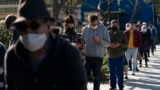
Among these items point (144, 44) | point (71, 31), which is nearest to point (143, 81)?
point (144, 44)

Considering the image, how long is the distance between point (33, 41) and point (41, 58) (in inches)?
8.0

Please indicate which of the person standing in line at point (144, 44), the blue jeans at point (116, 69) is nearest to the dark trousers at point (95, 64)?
the blue jeans at point (116, 69)

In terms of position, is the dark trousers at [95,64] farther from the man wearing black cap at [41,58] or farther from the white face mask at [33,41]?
the white face mask at [33,41]

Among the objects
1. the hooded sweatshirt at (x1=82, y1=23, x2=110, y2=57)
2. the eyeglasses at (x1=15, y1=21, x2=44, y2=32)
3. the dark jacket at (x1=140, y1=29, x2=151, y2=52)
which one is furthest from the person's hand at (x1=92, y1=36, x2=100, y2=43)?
the dark jacket at (x1=140, y1=29, x2=151, y2=52)

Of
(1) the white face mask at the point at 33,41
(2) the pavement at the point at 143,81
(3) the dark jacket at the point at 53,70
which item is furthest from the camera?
(2) the pavement at the point at 143,81

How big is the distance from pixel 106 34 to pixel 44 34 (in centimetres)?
651

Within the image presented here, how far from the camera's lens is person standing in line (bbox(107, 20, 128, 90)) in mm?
10828

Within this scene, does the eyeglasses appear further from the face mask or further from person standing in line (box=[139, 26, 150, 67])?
person standing in line (box=[139, 26, 150, 67])

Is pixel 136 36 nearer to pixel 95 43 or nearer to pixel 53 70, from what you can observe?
pixel 95 43

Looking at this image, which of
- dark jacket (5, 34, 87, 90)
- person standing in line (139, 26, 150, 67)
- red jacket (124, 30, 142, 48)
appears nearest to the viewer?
dark jacket (5, 34, 87, 90)

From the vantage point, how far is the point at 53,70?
10.0 ft

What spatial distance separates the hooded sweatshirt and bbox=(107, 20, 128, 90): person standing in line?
1.41m

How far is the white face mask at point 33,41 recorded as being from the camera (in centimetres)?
290

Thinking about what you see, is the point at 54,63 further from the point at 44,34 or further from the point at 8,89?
the point at 8,89
